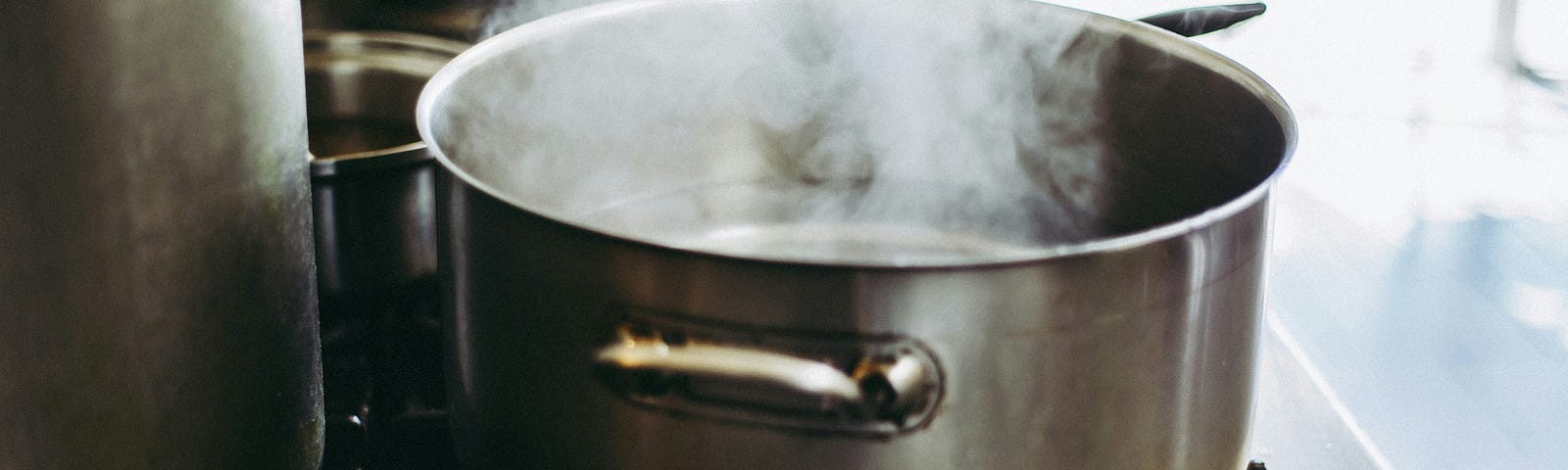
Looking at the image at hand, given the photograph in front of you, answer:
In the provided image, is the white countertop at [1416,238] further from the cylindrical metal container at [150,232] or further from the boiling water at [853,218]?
the cylindrical metal container at [150,232]

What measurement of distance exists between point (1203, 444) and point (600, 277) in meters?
0.17

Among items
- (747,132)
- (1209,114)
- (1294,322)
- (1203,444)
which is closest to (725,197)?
(747,132)

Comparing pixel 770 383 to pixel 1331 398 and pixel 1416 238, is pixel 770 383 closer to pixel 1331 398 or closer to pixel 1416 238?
pixel 1331 398

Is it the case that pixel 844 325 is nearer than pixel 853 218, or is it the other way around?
pixel 844 325

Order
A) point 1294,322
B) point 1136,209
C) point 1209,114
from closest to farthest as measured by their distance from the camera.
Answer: point 1209,114 < point 1136,209 < point 1294,322

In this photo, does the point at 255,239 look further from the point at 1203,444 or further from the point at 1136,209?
the point at 1136,209

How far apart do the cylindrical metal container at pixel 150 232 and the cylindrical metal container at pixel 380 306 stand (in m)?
0.07

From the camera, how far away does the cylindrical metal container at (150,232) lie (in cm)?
33

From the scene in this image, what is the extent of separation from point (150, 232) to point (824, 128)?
0.39 meters

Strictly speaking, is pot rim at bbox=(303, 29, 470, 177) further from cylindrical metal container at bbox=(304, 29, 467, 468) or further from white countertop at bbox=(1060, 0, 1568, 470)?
white countertop at bbox=(1060, 0, 1568, 470)

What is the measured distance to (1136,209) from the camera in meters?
0.63

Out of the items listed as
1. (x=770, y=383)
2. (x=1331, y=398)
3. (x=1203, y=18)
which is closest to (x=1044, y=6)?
(x=1203, y=18)

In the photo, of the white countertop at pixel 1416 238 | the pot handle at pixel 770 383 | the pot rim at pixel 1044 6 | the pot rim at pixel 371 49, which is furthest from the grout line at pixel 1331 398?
the pot rim at pixel 371 49

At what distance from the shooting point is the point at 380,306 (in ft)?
1.79
